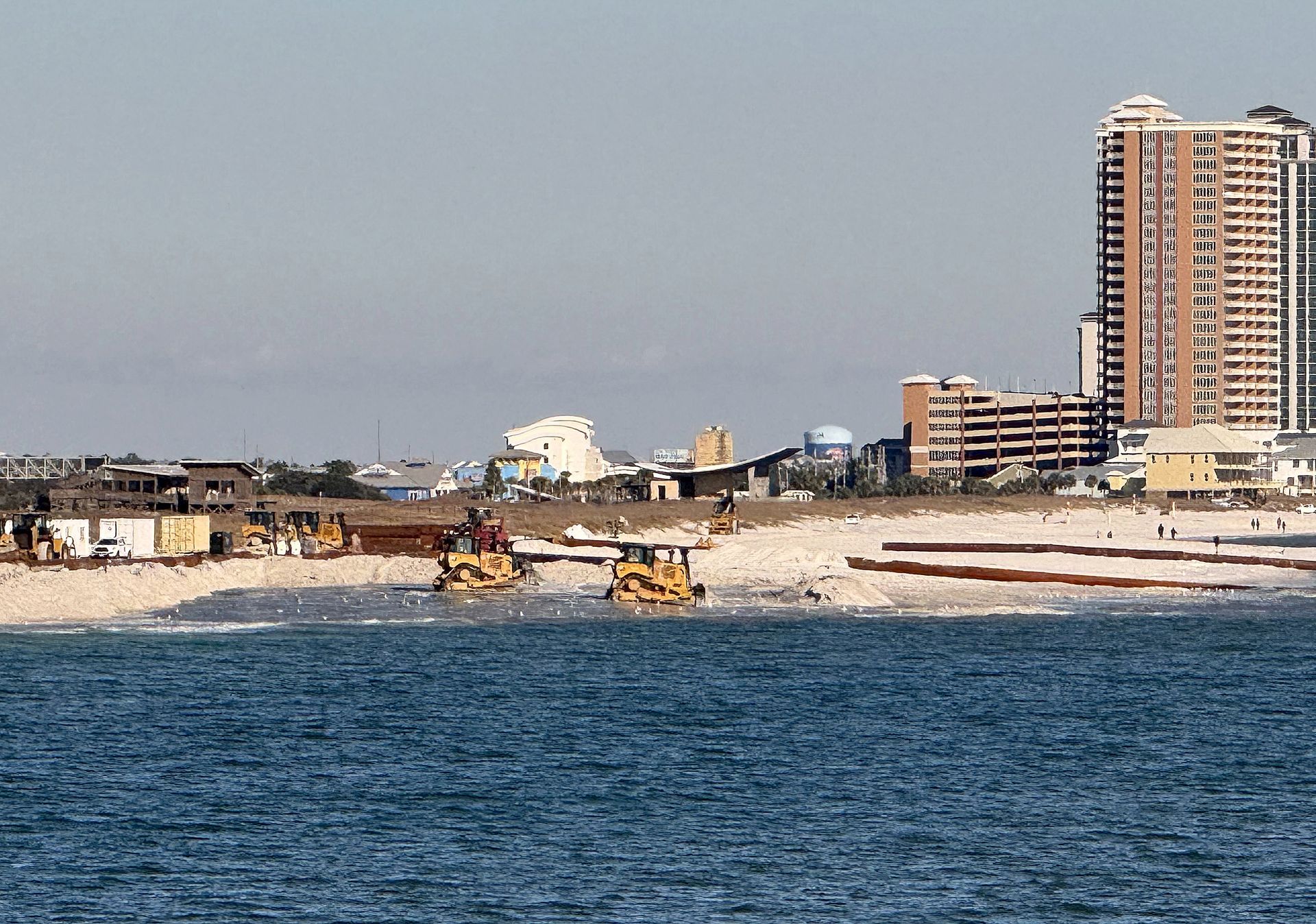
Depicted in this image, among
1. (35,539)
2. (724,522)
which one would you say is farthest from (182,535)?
(724,522)

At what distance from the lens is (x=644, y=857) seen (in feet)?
119

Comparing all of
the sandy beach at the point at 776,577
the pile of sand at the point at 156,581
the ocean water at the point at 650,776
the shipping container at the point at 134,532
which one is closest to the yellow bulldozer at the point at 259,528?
the shipping container at the point at 134,532

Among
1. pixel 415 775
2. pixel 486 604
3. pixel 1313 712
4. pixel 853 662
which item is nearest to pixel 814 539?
pixel 486 604

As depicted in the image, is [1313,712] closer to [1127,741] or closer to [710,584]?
[1127,741]

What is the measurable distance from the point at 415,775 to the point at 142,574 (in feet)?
152

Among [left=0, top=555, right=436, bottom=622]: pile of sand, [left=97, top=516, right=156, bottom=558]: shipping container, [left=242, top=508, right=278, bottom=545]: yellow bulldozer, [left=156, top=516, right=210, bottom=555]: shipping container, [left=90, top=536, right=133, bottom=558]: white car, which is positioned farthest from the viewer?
[left=242, top=508, right=278, bottom=545]: yellow bulldozer

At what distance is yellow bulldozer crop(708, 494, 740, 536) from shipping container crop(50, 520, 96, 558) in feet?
172

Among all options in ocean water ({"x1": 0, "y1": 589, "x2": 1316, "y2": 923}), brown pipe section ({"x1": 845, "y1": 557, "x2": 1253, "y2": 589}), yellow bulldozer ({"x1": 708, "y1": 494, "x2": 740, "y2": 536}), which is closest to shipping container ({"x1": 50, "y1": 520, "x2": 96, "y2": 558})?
ocean water ({"x1": 0, "y1": 589, "x2": 1316, "y2": 923})

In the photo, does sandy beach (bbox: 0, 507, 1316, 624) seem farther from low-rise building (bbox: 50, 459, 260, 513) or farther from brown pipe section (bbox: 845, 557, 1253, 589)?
low-rise building (bbox: 50, 459, 260, 513)

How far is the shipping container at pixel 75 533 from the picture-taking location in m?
98.4

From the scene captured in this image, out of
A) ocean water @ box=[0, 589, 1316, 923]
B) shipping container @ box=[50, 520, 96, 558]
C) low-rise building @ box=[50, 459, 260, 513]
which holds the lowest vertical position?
ocean water @ box=[0, 589, 1316, 923]

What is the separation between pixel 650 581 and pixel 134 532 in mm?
31626

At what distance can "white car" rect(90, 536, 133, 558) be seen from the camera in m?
95.8

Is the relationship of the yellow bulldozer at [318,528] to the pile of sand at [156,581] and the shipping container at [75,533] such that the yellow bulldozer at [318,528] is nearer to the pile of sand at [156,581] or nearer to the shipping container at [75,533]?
the pile of sand at [156,581]
